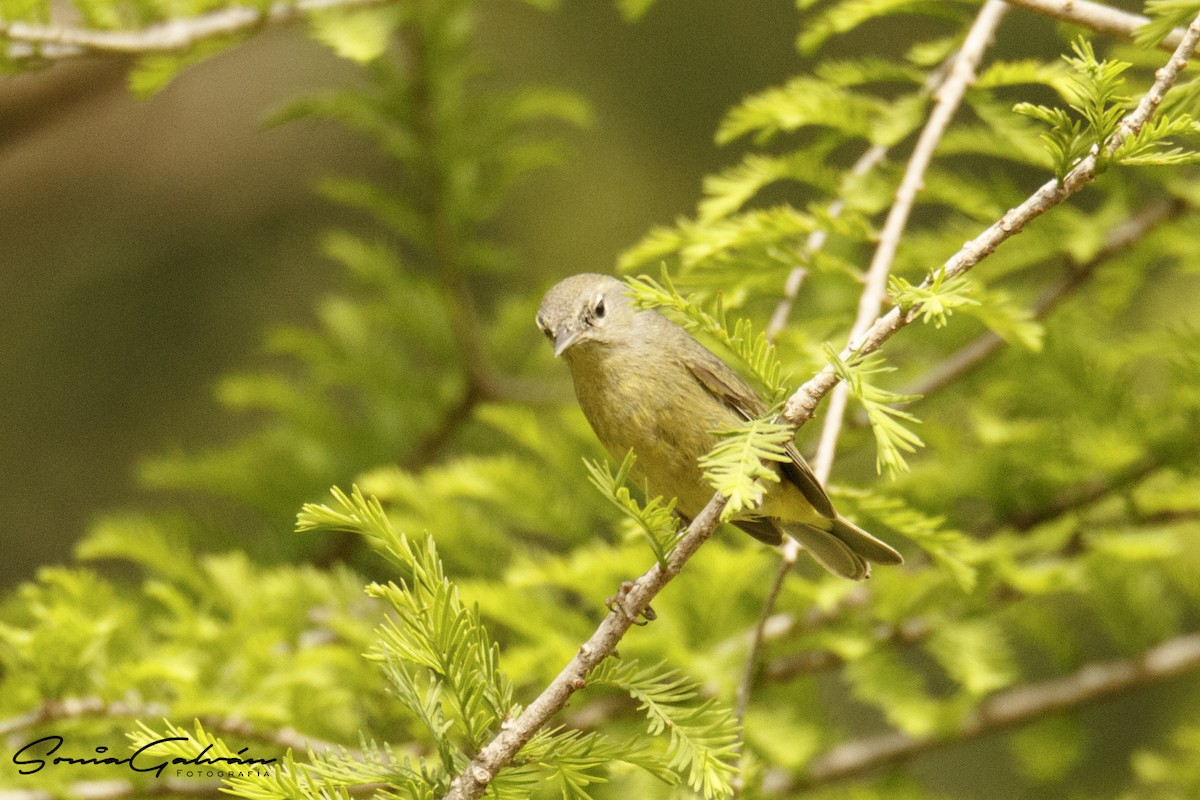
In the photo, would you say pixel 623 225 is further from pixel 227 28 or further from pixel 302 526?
pixel 302 526

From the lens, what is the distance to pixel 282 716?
211 centimetres

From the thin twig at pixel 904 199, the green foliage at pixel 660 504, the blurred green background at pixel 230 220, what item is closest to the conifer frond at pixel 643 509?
the green foliage at pixel 660 504

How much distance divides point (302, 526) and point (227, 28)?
1391mm

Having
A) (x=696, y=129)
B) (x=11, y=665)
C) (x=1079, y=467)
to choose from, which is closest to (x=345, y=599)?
(x=11, y=665)

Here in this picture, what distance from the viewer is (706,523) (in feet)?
4.63

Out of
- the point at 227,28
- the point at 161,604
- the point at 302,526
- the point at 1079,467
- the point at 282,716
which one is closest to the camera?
the point at 302,526

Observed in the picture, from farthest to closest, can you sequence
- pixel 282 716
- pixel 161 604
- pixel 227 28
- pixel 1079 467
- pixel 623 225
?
pixel 623 225, pixel 161 604, pixel 1079 467, pixel 227 28, pixel 282 716

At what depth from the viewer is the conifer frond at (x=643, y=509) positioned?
4.67ft

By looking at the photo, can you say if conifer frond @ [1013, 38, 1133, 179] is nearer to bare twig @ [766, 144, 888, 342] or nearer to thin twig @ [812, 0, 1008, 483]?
thin twig @ [812, 0, 1008, 483]

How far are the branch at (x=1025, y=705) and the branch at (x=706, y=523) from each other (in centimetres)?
156

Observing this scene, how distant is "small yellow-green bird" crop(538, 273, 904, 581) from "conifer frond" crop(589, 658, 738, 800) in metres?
0.71

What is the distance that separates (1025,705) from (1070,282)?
1082 millimetres

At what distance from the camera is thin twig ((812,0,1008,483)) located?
6.50ft

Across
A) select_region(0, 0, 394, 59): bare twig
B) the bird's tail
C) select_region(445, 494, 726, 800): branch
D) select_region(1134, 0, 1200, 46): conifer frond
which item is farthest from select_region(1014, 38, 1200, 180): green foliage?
select_region(0, 0, 394, 59): bare twig
